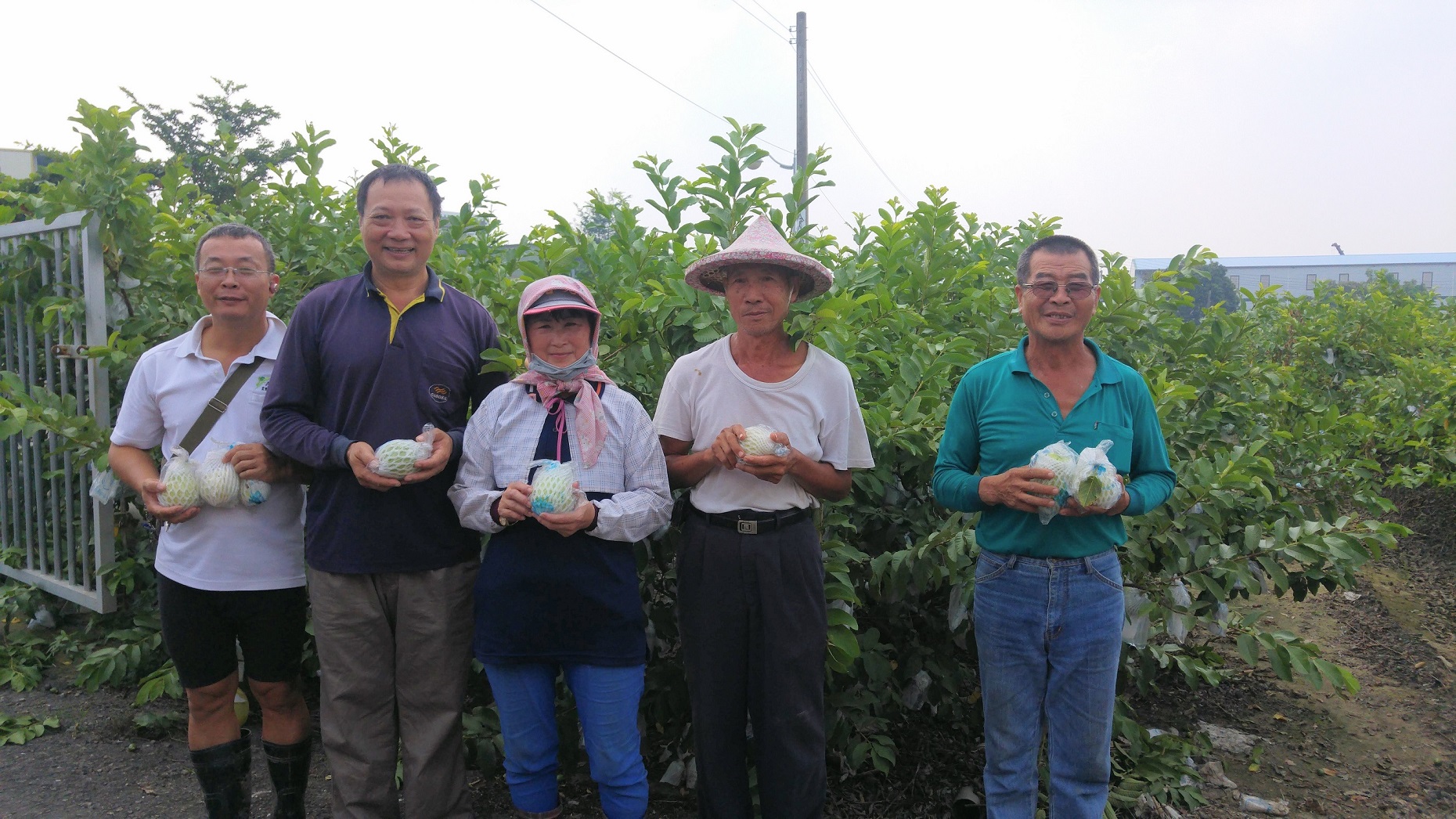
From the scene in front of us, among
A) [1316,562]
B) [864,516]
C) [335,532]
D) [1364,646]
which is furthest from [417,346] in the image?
[1364,646]

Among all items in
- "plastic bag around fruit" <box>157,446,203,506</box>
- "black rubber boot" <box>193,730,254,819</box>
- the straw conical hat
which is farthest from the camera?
"black rubber boot" <box>193,730,254,819</box>

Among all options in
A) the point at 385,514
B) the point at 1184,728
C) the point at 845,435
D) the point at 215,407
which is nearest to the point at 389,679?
the point at 385,514

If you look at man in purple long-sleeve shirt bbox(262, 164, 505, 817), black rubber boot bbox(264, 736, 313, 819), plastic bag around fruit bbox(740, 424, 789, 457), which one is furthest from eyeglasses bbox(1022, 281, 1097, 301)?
black rubber boot bbox(264, 736, 313, 819)

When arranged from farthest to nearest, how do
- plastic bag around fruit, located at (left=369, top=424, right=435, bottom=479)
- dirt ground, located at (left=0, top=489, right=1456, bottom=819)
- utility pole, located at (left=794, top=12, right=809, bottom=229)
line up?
utility pole, located at (left=794, top=12, right=809, bottom=229)
dirt ground, located at (left=0, top=489, right=1456, bottom=819)
plastic bag around fruit, located at (left=369, top=424, right=435, bottom=479)

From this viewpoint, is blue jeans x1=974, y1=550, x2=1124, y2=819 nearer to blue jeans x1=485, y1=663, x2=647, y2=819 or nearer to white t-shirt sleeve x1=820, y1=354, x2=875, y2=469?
white t-shirt sleeve x1=820, y1=354, x2=875, y2=469

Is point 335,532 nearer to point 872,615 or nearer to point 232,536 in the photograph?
point 232,536

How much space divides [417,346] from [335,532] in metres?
0.55

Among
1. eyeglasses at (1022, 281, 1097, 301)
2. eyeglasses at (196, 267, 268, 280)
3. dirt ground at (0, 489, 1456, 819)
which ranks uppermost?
eyeglasses at (196, 267, 268, 280)

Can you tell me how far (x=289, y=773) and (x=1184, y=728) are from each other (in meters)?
3.60

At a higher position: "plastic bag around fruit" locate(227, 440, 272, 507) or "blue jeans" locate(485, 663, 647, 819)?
"plastic bag around fruit" locate(227, 440, 272, 507)

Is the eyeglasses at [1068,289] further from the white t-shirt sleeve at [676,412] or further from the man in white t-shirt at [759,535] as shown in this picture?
the white t-shirt sleeve at [676,412]

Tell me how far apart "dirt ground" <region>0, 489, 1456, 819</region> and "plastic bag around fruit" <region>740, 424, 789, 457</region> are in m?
1.49

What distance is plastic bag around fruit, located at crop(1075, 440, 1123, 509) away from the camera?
219 cm

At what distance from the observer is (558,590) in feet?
7.76
